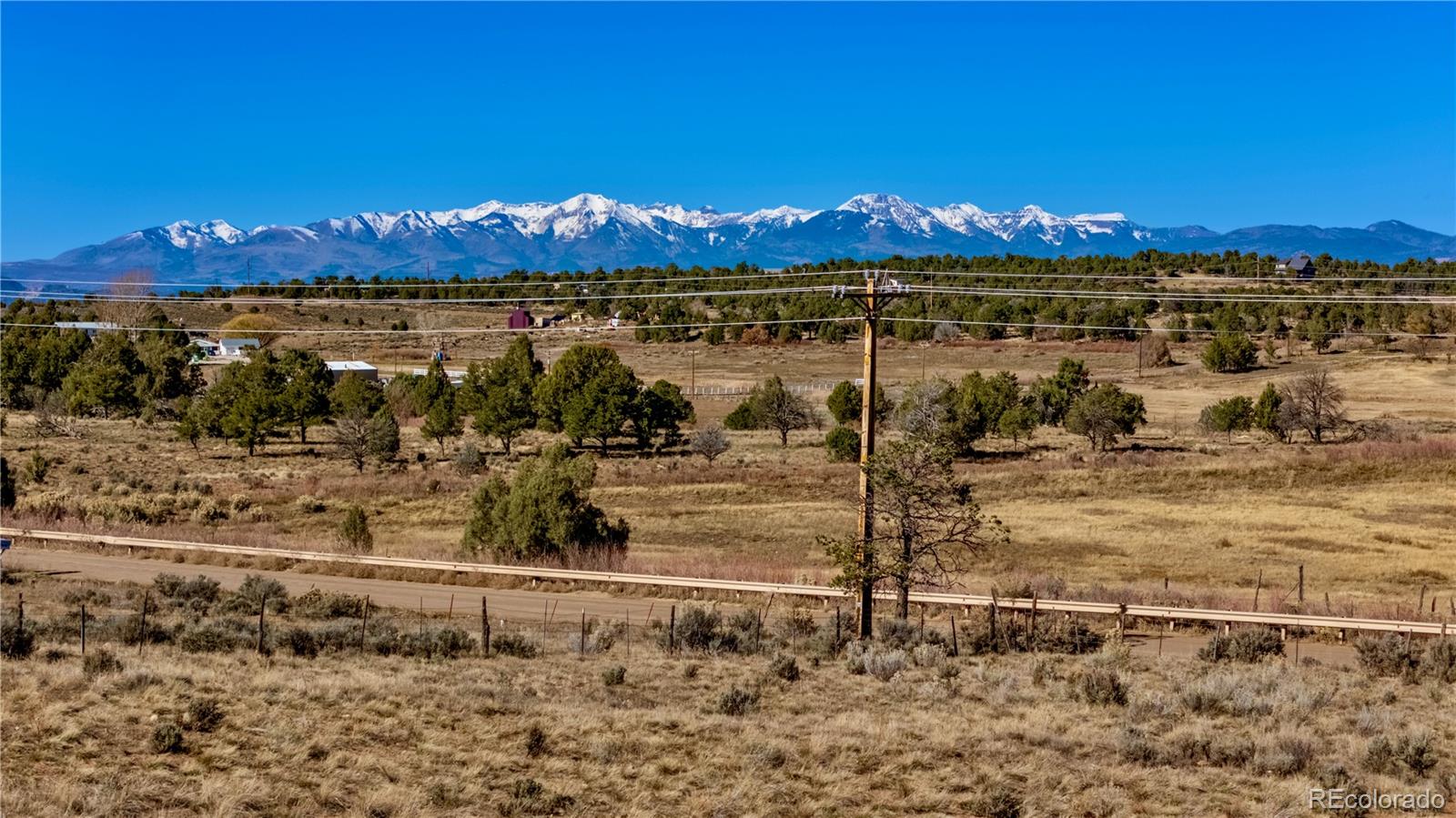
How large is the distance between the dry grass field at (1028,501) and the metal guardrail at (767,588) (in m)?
1.78

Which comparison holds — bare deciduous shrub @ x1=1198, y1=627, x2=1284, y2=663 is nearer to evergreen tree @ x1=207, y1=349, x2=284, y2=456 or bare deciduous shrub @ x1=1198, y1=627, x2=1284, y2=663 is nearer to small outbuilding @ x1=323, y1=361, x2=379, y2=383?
evergreen tree @ x1=207, y1=349, x2=284, y2=456

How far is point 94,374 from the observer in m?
72.1

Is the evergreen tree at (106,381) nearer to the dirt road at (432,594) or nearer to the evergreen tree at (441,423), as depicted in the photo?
the evergreen tree at (441,423)

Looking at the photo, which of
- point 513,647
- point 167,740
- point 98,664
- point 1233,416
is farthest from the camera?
point 1233,416

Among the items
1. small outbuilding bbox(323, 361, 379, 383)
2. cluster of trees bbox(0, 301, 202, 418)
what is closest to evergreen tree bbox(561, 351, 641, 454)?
cluster of trees bbox(0, 301, 202, 418)

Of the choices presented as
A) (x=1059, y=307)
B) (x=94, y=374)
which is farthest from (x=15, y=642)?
(x=1059, y=307)

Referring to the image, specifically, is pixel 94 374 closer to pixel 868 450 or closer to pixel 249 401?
pixel 249 401

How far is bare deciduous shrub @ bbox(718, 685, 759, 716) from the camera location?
17984 millimetres

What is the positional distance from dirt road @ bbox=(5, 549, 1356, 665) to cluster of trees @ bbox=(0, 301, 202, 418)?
4060 cm

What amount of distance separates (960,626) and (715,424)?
151 ft

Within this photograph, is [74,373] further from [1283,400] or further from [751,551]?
[1283,400]

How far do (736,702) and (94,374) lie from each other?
67.2m

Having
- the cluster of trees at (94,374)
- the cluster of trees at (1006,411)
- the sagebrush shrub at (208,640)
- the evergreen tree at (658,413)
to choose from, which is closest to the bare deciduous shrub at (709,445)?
the evergreen tree at (658,413)

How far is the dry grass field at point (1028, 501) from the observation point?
3556cm
